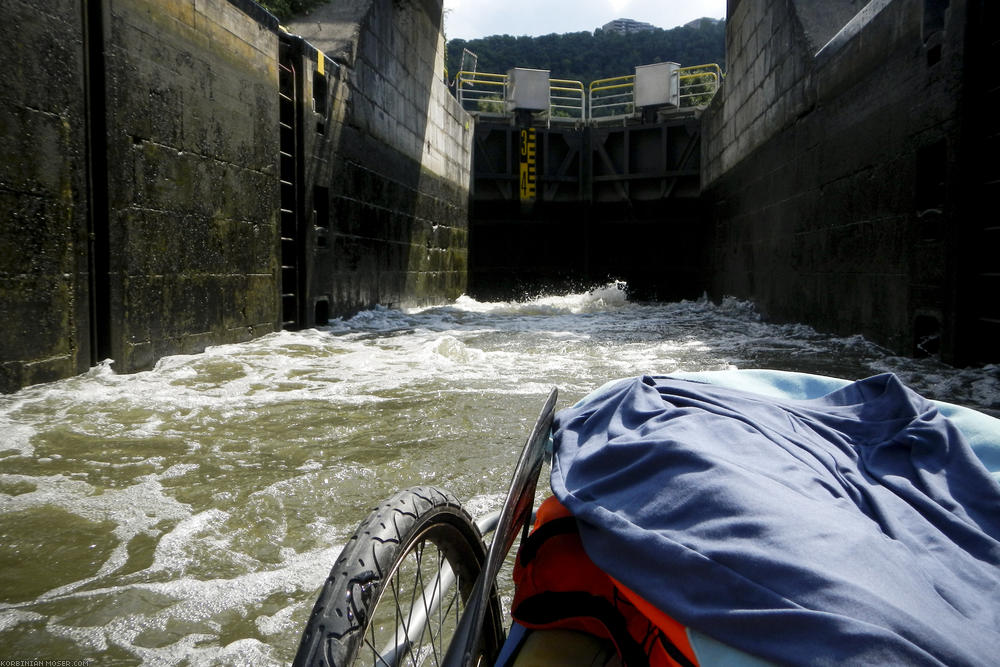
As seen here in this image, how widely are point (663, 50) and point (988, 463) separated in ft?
169

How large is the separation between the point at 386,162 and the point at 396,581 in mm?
9753

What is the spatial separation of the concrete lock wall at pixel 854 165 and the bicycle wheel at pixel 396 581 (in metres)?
4.94

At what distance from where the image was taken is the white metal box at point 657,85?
1639 centimetres

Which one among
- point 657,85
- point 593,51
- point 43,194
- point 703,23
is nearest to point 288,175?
point 43,194

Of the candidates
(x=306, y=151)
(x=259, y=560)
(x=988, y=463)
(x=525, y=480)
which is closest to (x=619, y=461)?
(x=525, y=480)

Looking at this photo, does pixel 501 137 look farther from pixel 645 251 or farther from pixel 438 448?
pixel 438 448

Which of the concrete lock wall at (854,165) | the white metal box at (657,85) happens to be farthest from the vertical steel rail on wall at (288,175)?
the white metal box at (657,85)

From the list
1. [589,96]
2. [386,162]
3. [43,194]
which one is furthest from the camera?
[589,96]

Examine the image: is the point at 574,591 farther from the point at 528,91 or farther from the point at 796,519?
the point at 528,91

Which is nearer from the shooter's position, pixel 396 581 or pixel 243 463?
pixel 396 581

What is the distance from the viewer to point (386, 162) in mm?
10445

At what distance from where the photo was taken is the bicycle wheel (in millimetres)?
991

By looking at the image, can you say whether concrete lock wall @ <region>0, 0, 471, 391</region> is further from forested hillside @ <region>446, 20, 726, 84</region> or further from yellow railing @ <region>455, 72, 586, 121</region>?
forested hillside @ <region>446, 20, 726, 84</region>

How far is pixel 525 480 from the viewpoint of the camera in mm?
1392
